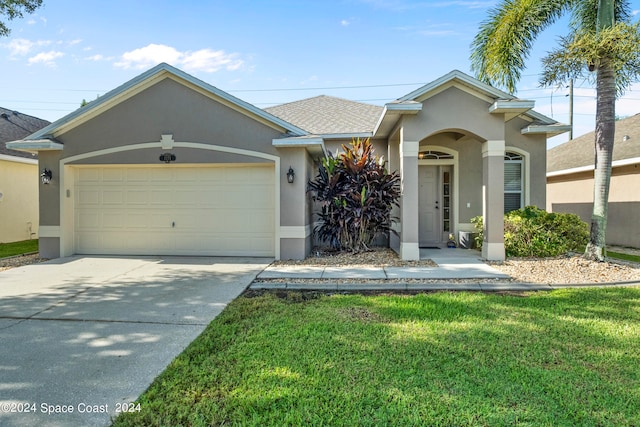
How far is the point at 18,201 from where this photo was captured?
12.5 metres

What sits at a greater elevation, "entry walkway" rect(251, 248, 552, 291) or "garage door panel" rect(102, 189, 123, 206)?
"garage door panel" rect(102, 189, 123, 206)

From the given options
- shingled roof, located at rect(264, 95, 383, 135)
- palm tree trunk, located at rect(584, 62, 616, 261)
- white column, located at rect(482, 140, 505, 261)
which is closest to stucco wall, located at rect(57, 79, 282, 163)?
shingled roof, located at rect(264, 95, 383, 135)

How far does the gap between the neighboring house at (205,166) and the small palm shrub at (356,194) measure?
524 millimetres

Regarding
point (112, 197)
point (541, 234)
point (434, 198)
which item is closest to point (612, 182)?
point (541, 234)

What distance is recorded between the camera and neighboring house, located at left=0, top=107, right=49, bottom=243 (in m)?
11.9

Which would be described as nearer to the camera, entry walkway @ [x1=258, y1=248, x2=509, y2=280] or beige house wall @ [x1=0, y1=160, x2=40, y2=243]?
entry walkway @ [x1=258, y1=248, x2=509, y2=280]

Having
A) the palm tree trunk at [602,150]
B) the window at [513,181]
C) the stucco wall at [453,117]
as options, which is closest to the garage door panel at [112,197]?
the stucco wall at [453,117]

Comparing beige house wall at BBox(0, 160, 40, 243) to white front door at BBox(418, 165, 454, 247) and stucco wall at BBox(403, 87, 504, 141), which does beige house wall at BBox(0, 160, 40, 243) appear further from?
white front door at BBox(418, 165, 454, 247)

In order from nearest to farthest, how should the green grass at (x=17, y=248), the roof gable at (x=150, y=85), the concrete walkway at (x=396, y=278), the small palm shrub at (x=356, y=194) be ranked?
the concrete walkway at (x=396, y=278), the roof gable at (x=150, y=85), the small palm shrub at (x=356, y=194), the green grass at (x=17, y=248)

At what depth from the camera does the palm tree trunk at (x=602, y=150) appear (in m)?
7.58

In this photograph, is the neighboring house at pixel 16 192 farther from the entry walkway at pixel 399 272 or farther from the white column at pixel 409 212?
the white column at pixel 409 212

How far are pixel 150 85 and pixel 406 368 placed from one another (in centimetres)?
862

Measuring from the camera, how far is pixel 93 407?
2715 millimetres

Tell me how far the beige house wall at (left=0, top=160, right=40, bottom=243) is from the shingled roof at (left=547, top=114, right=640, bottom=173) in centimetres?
1849
